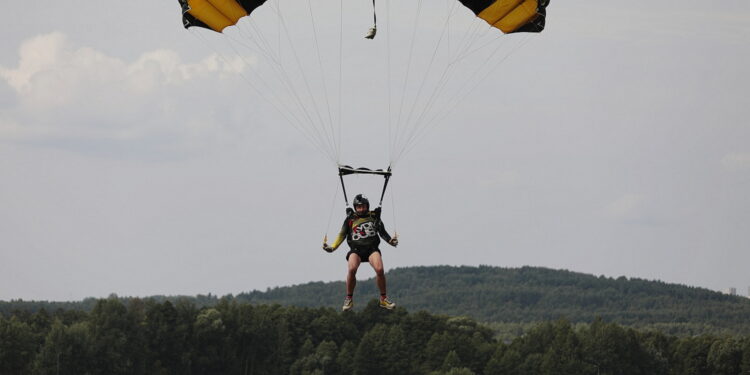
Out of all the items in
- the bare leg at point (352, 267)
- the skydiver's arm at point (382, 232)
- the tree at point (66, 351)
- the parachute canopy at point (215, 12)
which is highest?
the parachute canopy at point (215, 12)

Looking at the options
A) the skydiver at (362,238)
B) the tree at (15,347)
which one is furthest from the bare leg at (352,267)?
the tree at (15,347)

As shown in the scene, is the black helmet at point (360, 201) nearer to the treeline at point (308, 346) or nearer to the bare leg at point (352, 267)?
the bare leg at point (352, 267)

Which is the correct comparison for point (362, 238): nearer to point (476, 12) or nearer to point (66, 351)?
point (476, 12)

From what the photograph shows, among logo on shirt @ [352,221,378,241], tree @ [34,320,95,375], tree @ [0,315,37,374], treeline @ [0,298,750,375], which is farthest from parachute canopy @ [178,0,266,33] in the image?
tree @ [34,320,95,375]

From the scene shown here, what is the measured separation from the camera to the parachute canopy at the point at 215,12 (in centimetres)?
4362

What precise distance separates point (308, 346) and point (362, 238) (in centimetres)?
10249

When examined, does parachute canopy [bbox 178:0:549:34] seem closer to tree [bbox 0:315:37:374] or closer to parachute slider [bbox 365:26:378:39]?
parachute slider [bbox 365:26:378:39]

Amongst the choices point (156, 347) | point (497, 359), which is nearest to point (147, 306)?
point (156, 347)

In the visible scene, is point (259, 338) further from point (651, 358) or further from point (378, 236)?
point (378, 236)

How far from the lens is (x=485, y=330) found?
16362cm

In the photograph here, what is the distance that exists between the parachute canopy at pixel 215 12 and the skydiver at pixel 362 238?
6.61 m

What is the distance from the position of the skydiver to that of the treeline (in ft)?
296

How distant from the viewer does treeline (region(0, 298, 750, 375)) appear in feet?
431

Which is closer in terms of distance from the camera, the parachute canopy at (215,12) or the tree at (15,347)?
the parachute canopy at (215,12)
